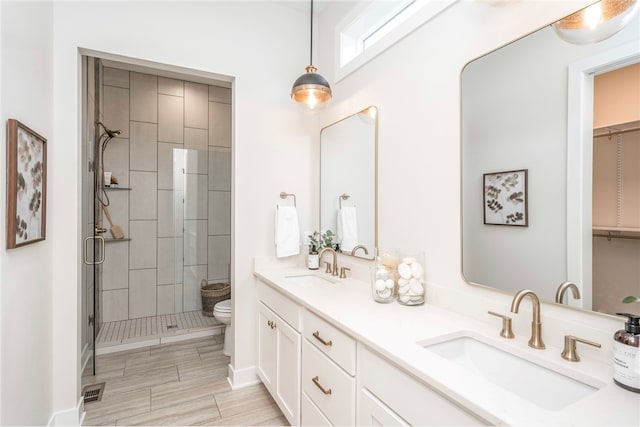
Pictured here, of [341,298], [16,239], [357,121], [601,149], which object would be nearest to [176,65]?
[357,121]

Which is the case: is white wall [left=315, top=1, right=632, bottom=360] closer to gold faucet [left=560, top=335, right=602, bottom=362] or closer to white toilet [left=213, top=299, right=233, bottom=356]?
gold faucet [left=560, top=335, right=602, bottom=362]

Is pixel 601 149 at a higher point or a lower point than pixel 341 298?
higher

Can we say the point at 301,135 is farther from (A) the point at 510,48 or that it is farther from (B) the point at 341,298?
(A) the point at 510,48

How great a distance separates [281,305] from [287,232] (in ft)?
2.22

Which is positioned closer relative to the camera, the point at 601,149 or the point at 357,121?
the point at 601,149

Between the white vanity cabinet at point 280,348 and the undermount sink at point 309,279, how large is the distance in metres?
0.21

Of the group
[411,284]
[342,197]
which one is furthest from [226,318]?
[411,284]

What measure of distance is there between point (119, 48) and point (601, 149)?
2500mm

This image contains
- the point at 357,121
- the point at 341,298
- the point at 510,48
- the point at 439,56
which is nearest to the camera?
the point at 510,48

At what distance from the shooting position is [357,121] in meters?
2.18

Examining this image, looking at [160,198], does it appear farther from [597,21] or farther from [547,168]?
[597,21]

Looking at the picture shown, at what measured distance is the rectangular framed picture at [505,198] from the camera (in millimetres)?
1229

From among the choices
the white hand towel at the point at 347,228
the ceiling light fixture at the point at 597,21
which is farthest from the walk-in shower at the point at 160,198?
the ceiling light fixture at the point at 597,21

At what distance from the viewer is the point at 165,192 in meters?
3.72
